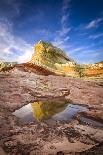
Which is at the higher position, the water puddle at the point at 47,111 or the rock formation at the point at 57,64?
the rock formation at the point at 57,64

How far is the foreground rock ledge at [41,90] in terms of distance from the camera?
21.7 ft

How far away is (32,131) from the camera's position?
440 cm

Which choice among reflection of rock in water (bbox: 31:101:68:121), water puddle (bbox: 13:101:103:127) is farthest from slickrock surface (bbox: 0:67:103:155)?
reflection of rock in water (bbox: 31:101:68:121)

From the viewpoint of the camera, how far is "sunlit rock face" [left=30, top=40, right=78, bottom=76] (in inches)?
440

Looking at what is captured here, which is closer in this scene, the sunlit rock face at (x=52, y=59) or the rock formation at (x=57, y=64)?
the rock formation at (x=57, y=64)

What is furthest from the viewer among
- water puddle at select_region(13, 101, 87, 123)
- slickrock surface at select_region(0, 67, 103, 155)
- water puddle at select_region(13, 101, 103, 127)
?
water puddle at select_region(13, 101, 87, 123)

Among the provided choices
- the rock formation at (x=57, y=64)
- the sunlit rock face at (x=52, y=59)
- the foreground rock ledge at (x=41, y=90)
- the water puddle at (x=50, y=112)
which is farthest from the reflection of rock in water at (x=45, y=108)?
the sunlit rock face at (x=52, y=59)

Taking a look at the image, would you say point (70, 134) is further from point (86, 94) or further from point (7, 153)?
point (86, 94)

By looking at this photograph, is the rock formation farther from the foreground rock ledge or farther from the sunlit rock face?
the foreground rock ledge

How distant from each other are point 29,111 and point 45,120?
0.88 meters

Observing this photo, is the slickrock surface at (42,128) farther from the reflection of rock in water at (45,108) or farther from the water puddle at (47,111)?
the reflection of rock in water at (45,108)

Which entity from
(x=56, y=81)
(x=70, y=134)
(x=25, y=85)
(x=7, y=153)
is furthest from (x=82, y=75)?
(x=7, y=153)

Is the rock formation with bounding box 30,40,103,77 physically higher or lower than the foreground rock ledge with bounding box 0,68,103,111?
higher

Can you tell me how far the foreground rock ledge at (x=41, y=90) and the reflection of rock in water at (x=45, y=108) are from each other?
0.37 metres
